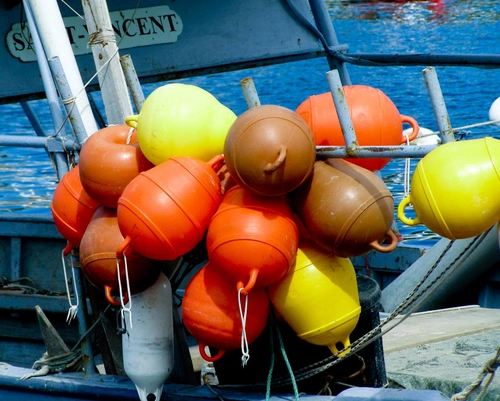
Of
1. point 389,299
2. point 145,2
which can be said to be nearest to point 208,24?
point 145,2

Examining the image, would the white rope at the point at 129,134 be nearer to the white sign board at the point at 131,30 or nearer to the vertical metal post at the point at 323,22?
the white sign board at the point at 131,30

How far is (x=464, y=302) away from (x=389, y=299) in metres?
0.66

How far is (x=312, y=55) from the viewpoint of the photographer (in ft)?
25.6

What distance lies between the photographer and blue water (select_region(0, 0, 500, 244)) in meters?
13.3

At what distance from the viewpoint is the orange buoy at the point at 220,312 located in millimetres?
3244

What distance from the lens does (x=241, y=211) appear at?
122 inches

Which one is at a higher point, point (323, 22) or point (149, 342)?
point (149, 342)

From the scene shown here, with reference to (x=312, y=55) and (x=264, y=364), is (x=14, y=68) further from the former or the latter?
(x=264, y=364)

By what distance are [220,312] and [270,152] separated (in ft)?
2.22

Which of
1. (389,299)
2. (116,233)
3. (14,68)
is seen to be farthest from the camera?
(14,68)

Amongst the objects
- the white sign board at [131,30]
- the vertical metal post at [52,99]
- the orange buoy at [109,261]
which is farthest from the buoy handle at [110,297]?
the white sign board at [131,30]

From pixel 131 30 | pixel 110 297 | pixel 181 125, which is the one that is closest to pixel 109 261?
pixel 110 297

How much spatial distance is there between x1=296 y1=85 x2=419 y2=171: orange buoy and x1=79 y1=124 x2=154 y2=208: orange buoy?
2.27 ft

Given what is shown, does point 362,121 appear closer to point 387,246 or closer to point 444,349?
point 387,246
